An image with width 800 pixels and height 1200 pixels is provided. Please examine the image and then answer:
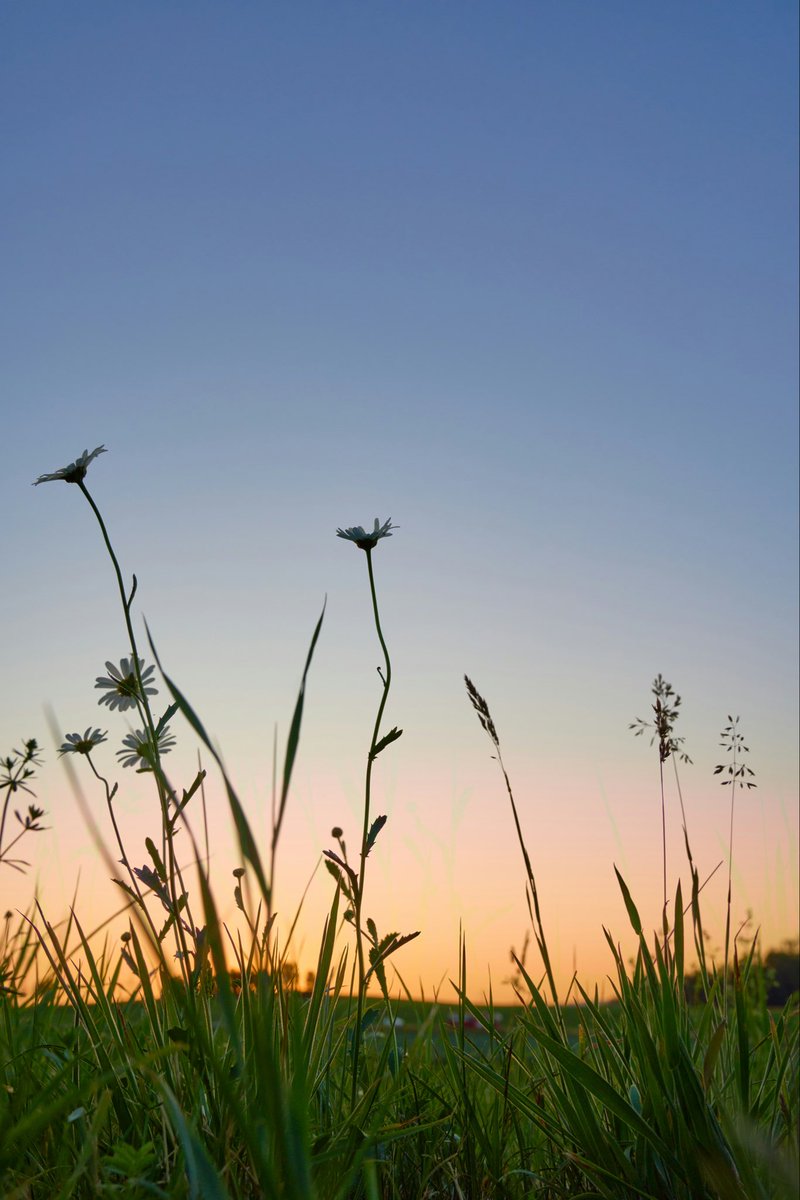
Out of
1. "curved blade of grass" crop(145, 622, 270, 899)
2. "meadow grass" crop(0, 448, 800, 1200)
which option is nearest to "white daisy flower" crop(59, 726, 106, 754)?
"meadow grass" crop(0, 448, 800, 1200)

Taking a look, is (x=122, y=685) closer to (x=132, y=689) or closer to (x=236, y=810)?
(x=132, y=689)

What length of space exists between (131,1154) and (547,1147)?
107cm

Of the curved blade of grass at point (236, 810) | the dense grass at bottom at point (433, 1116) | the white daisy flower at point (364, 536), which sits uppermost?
the white daisy flower at point (364, 536)

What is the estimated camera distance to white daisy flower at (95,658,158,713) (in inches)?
83.4

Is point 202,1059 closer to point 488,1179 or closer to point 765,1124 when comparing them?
point 488,1179

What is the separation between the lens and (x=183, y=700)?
4.02 ft

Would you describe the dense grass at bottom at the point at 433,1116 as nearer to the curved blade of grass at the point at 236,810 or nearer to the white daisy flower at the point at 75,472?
the curved blade of grass at the point at 236,810

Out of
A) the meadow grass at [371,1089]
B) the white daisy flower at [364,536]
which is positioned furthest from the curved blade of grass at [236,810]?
the white daisy flower at [364,536]

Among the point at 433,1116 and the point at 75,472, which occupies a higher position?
the point at 75,472

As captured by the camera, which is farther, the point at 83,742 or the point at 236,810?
the point at 83,742

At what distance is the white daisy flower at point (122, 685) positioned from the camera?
6.95 ft

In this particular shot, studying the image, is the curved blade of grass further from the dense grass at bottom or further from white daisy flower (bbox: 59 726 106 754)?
white daisy flower (bbox: 59 726 106 754)

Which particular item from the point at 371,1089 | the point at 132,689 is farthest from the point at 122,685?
the point at 371,1089

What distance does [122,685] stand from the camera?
2123mm
